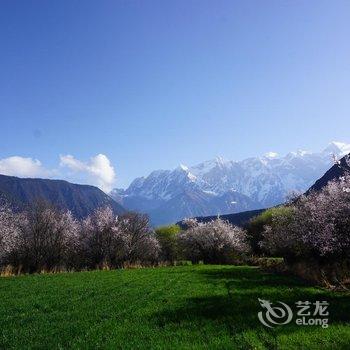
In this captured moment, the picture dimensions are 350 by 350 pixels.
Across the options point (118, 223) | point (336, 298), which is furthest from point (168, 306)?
point (118, 223)

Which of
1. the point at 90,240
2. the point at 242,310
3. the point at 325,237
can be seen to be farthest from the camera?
the point at 90,240

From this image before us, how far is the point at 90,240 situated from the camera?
96750 millimetres

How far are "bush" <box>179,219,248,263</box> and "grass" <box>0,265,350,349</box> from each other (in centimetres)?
7561

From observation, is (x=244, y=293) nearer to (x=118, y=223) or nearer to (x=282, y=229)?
(x=282, y=229)

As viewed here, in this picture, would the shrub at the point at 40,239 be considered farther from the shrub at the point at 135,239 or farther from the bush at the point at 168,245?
the bush at the point at 168,245

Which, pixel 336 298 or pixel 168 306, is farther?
pixel 336 298

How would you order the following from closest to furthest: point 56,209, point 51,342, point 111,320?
point 51,342 → point 111,320 → point 56,209

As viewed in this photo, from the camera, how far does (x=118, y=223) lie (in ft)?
339

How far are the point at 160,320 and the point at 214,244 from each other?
90.4 metres

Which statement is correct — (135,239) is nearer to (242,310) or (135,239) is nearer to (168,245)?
(168,245)

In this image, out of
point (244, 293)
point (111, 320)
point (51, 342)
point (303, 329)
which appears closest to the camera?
point (51, 342)

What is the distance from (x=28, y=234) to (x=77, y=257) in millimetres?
14794

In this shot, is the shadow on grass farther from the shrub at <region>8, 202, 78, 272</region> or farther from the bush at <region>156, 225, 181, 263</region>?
the bush at <region>156, 225, 181, 263</region>

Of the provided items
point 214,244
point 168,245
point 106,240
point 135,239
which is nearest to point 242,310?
point 106,240
